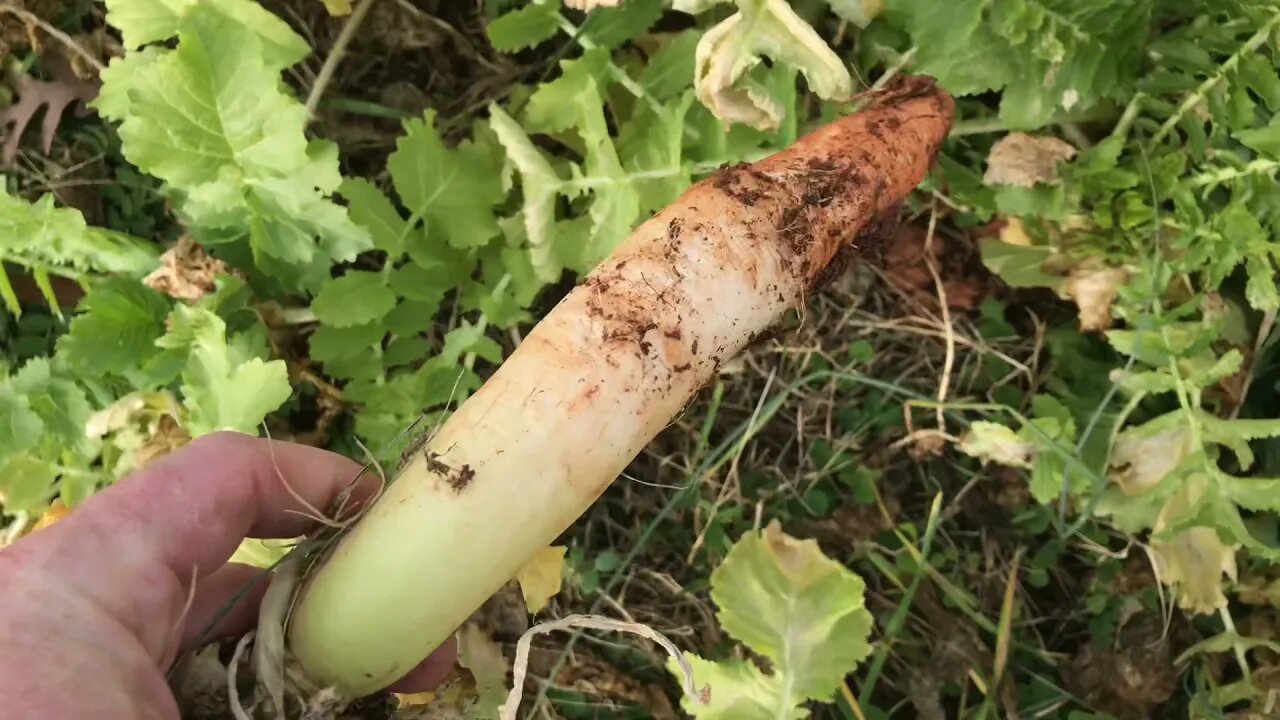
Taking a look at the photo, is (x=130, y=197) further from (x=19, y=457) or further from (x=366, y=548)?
(x=366, y=548)

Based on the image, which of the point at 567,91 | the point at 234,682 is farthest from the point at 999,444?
the point at 234,682

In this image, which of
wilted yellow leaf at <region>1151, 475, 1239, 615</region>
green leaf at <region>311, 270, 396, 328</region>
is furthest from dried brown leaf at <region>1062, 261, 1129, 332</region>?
green leaf at <region>311, 270, 396, 328</region>

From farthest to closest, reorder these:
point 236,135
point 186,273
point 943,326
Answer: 1. point 943,326
2. point 186,273
3. point 236,135

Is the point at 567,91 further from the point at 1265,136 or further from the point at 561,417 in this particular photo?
the point at 1265,136

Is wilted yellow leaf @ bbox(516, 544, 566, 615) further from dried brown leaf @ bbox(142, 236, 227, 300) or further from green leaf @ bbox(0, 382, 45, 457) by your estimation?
green leaf @ bbox(0, 382, 45, 457)

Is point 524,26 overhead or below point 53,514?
overhead
